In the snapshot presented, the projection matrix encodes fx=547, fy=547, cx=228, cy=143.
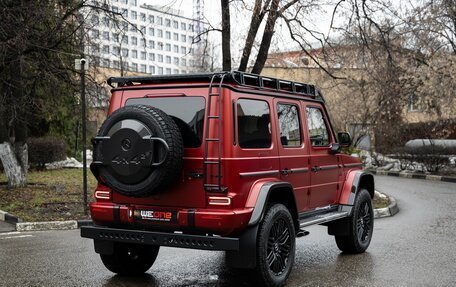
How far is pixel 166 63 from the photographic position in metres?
129

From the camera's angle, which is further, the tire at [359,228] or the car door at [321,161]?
the tire at [359,228]

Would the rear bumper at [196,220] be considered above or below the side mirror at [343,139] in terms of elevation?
below

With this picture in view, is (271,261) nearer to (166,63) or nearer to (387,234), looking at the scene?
(387,234)

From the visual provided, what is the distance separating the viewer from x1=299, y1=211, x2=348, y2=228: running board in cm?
654

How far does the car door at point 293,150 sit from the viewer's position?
6.29 m

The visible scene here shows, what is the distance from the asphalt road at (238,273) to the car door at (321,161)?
0.90 meters

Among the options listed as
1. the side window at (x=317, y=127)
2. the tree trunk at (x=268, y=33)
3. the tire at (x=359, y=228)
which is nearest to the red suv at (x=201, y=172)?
the side window at (x=317, y=127)

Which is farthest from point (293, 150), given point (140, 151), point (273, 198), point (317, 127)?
point (140, 151)

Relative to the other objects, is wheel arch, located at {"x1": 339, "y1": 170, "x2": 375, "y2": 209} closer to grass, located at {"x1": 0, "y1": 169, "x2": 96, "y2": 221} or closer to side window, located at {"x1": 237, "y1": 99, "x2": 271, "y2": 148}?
side window, located at {"x1": 237, "y1": 99, "x2": 271, "y2": 148}

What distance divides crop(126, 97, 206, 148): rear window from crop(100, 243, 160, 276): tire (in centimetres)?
169

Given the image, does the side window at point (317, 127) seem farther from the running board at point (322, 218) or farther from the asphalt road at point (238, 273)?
the asphalt road at point (238, 273)

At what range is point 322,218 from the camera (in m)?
6.84

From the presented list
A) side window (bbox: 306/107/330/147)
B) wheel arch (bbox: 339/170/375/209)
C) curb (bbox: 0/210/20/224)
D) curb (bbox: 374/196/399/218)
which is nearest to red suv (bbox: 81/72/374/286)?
side window (bbox: 306/107/330/147)

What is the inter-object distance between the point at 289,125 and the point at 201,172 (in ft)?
5.23
